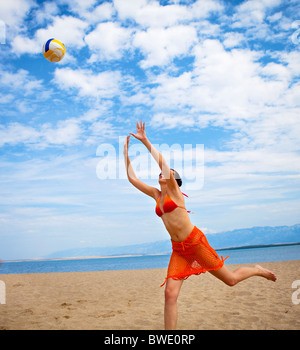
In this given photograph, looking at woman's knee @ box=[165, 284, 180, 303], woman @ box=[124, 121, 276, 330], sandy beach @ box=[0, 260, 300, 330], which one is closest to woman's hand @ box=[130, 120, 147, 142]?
woman @ box=[124, 121, 276, 330]

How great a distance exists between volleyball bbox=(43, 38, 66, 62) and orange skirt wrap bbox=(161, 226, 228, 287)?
16.6 ft

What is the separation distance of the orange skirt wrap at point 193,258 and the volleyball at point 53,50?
5055mm

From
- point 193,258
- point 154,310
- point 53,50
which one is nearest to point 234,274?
point 193,258

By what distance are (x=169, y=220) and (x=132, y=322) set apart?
108 inches

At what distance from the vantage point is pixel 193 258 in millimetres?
3910

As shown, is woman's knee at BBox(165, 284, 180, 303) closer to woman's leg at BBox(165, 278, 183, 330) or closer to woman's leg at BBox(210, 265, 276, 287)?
woman's leg at BBox(165, 278, 183, 330)

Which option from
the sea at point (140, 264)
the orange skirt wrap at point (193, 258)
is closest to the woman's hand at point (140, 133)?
the orange skirt wrap at point (193, 258)

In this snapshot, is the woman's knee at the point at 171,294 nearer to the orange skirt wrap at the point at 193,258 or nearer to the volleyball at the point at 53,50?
the orange skirt wrap at the point at 193,258

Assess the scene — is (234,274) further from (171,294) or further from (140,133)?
(140,133)

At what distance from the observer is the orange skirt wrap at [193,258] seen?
3770mm

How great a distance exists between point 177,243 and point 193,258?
321mm

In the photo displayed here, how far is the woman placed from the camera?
12.0ft

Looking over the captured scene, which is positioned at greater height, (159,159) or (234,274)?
(159,159)
